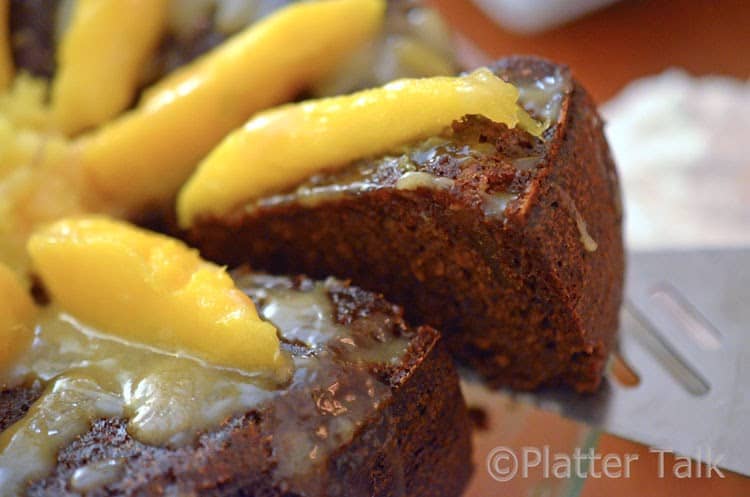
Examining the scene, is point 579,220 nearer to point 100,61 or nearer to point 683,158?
point 100,61

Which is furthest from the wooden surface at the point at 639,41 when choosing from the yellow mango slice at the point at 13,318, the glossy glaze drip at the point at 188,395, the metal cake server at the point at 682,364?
the yellow mango slice at the point at 13,318

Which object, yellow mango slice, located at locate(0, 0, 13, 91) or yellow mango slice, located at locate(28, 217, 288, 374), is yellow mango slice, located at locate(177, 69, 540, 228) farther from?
yellow mango slice, located at locate(0, 0, 13, 91)

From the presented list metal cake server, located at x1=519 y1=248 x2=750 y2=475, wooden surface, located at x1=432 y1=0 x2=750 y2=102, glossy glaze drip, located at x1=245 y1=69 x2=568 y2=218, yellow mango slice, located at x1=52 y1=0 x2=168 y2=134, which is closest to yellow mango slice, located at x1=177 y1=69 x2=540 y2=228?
glossy glaze drip, located at x1=245 y1=69 x2=568 y2=218

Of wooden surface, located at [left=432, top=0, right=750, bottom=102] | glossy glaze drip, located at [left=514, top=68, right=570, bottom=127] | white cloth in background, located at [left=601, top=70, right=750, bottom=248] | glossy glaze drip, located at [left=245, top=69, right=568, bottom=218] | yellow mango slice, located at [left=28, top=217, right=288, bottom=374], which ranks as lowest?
white cloth in background, located at [left=601, top=70, right=750, bottom=248]

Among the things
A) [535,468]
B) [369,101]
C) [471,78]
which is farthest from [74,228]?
[535,468]

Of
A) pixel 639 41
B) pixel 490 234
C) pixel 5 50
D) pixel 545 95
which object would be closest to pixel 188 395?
pixel 490 234

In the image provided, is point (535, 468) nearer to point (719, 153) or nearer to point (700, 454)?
point (700, 454)

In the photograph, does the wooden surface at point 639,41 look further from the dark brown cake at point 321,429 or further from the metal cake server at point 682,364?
the dark brown cake at point 321,429
